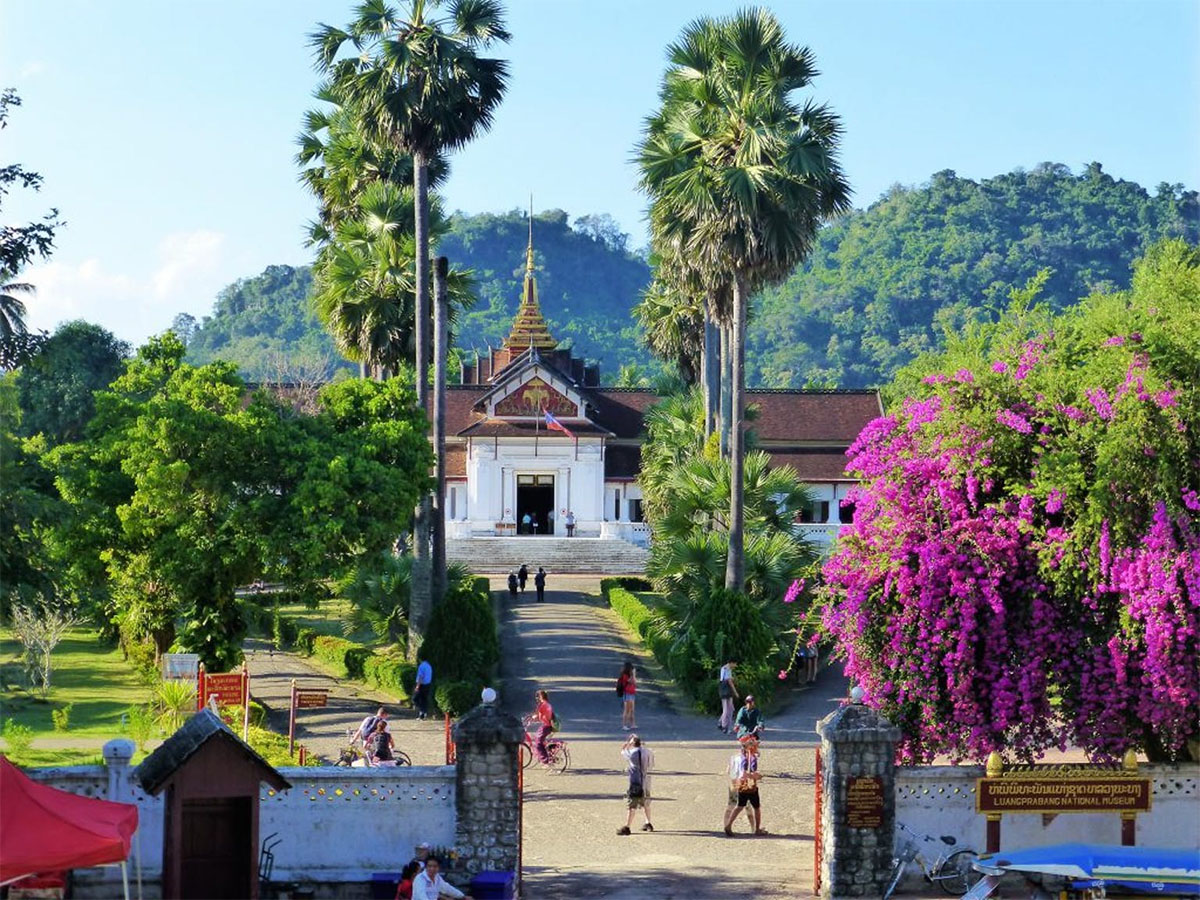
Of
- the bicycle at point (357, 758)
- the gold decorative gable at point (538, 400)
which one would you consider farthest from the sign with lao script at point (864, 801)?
the gold decorative gable at point (538, 400)

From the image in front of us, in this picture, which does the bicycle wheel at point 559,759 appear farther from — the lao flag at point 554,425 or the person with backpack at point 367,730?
the lao flag at point 554,425

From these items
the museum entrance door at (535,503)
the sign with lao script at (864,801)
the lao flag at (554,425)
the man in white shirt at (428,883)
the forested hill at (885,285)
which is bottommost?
the man in white shirt at (428,883)

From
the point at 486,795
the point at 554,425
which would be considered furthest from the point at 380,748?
the point at 554,425

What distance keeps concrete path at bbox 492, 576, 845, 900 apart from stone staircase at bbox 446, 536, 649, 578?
1972 cm

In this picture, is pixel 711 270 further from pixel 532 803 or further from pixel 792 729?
pixel 532 803

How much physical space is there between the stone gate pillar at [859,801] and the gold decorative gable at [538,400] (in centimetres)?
4558

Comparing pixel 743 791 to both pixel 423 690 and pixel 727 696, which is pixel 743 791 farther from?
pixel 423 690

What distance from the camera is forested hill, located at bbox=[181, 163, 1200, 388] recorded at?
149 meters

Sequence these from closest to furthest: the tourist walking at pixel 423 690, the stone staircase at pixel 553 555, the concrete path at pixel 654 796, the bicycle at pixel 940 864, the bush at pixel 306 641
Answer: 1. the bicycle at pixel 940 864
2. the concrete path at pixel 654 796
3. the tourist walking at pixel 423 690
4. the bush at pixel 306 641
5. the stone staircase at pixel 553 555

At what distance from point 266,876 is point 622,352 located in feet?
507

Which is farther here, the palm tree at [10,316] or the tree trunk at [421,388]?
the tree trunk at [421,388]

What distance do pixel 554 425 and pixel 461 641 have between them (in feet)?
103

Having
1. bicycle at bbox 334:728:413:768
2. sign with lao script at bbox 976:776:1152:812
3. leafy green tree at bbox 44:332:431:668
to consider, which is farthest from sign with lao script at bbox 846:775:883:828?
leafy green tree at bbox 44:332:431:668

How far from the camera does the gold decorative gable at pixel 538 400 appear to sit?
213ft
